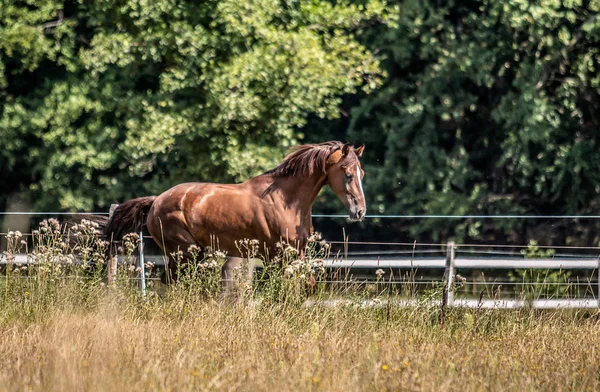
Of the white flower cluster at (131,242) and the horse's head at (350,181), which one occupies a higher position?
the horse's head at (350,181)

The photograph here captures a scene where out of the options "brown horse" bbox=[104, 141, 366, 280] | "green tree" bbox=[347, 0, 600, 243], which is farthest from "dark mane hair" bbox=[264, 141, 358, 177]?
"green tree" bbox=[347, 0, 600, 243]

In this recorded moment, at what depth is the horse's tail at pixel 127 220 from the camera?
11.0 meters

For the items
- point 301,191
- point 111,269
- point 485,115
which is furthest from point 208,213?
point 485,115

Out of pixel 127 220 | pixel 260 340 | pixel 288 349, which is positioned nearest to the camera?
pixel 288 349

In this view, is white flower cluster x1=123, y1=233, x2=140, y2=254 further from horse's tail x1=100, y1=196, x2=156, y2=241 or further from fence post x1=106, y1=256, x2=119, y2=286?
horse's tail x1=100, y1=196, x2=156, y2=241

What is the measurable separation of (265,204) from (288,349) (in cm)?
379

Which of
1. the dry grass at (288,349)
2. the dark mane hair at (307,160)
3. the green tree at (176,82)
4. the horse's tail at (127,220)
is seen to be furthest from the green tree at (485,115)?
the dry grass at (288,349)

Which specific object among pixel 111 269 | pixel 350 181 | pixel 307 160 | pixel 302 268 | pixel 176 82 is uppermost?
pixel 176 82

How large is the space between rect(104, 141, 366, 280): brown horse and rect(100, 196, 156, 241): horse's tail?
23 centimetres

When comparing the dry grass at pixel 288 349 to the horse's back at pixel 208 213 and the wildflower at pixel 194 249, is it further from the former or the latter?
the horse's back at pixel 208 213

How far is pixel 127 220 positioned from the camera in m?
11.0

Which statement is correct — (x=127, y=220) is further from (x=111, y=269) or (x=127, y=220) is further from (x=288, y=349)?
(x=288, y=349)

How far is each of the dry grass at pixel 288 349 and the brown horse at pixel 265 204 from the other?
2.06m

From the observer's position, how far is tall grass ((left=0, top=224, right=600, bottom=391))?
5.77 meters
